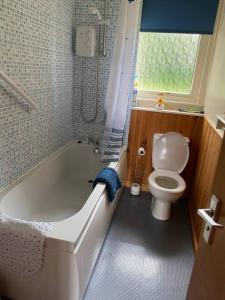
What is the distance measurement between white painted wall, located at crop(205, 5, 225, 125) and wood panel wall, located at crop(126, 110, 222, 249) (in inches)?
6.5

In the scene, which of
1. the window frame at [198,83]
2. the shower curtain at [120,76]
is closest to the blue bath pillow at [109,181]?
the shower curtain at [120,76]

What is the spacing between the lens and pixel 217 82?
215 centimetres

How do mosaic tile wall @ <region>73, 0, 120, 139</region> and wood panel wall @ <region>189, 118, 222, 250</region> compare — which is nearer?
wood panel wall @ <region>189, 118, 222, 250</region>

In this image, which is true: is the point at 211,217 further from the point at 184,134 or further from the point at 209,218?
the point at 184,134

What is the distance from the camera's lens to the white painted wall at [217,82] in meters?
1.96

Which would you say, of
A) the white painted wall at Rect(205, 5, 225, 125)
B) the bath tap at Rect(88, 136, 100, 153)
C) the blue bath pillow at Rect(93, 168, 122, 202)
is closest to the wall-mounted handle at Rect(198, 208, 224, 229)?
the blue bath pillow at Rect(93, 168, 122, 202)

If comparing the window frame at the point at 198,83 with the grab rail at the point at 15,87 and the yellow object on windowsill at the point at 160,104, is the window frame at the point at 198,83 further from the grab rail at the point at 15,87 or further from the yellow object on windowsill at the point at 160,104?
the grab rail at the point at 15,87

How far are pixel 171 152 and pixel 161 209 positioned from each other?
631 mm

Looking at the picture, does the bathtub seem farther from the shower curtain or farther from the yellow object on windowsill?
the yellow object on windowsill

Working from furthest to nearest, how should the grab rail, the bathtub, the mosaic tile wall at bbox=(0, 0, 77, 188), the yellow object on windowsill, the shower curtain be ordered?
the yellow object on windowsill
the shower curtain
the mosaic tile wall at bbox=(0, 0, 77, 188)
the grab rail
the bathtub

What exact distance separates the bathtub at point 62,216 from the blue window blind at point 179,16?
147 cm

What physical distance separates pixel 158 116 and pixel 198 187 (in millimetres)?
899

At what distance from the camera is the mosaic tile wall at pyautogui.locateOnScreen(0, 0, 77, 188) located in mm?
1599

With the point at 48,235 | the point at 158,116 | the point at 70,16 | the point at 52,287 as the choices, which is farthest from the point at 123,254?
the point at 70,16
